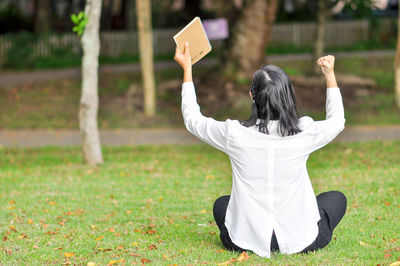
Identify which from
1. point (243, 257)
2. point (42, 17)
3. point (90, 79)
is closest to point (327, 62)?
point (243, 257)

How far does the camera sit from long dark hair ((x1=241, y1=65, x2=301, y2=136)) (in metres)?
4.36

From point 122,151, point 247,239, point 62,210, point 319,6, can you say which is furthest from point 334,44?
point 247,239

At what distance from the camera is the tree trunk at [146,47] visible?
14.6 m

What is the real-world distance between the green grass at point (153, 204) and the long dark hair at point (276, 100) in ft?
3.18

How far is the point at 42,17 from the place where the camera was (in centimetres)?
2567

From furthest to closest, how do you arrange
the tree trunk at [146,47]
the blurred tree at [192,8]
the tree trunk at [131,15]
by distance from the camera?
the blurred tree at [192,8]
the tree trunk at [131,15]
the tree trunk at [146,47]

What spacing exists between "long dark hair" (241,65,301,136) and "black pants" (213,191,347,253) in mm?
802

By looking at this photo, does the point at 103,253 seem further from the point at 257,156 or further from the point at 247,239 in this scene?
the point at 257,156

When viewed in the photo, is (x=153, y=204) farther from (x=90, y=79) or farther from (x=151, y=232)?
(x=90, y=79)

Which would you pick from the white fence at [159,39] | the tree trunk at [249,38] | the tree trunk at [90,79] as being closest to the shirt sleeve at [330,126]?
the tree trunk at [90,79]

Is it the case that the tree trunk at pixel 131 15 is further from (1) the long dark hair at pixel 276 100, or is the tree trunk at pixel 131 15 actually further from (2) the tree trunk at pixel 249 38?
(1) the long dark hair at pixel 276 100

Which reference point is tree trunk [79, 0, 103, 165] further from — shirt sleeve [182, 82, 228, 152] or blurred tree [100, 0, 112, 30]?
blurred tree [100, 0, 112, 30]

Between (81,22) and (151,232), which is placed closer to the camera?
(151,232)

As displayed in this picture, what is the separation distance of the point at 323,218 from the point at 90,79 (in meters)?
5.73
